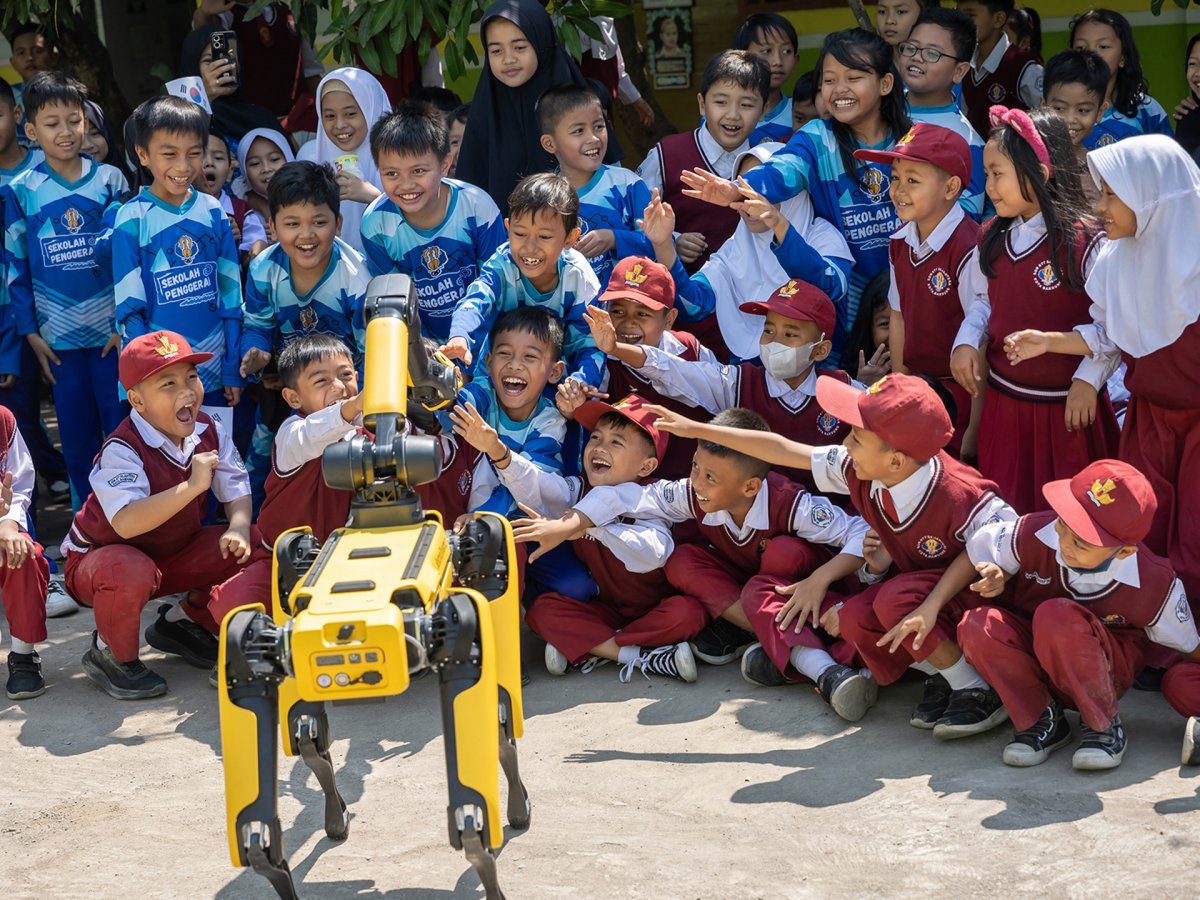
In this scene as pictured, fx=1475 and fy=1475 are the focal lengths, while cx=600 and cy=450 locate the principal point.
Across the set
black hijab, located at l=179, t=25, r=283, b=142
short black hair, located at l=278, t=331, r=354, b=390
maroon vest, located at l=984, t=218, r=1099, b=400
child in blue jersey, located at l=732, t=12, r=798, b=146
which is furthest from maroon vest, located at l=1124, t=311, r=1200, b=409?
black hijab, located at l=179, t=25, r=283, b=142

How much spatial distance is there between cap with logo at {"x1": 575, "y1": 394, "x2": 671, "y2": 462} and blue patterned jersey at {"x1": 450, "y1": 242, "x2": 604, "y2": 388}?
190 millimetres

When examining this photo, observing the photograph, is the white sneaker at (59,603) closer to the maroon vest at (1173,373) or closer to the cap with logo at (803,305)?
the cap with logo at (803,305)

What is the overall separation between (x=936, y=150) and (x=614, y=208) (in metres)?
1.33

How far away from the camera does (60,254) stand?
6.05 m

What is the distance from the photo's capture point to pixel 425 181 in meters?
5.45

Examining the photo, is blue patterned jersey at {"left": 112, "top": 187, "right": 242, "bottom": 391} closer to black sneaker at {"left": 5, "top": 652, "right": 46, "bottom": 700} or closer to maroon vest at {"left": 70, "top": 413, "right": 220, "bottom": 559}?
maroon vest at {"left": 70, "top": 413, "right": 220, "bottom": 559}

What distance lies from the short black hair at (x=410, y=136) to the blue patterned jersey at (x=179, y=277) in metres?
0.78

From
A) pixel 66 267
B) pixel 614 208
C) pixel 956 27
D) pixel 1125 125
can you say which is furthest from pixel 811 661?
pixel 66 267

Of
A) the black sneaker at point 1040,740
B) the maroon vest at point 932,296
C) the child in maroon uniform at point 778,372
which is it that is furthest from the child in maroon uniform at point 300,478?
the black sneaker at point 1040,740

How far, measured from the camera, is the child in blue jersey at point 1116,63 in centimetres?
595

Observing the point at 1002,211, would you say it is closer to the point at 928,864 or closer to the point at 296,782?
the point at 928,864

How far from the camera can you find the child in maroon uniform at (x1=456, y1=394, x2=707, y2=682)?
477 cm

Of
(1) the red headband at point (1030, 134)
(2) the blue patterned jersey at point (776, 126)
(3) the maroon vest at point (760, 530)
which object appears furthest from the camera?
(2) the blue patterned jersey at point (776, 126)

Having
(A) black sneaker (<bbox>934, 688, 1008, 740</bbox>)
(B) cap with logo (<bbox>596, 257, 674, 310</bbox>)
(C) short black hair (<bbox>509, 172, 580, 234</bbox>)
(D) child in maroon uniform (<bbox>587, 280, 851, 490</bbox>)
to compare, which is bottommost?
(A) black sneaker (<bbox>934, 688, 1008, 740</bbox>)
